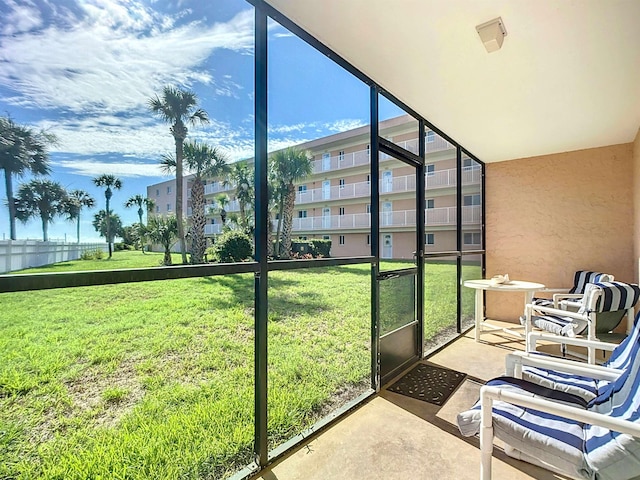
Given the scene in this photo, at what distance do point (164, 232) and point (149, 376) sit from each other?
0.91 meters

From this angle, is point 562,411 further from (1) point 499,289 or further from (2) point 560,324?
(1) point 499,289

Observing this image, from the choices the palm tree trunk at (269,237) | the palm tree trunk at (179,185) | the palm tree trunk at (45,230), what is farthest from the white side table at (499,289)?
the palm tree trunk at (45,230)

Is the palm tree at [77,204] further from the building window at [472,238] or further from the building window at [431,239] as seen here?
the building window at [472,238]

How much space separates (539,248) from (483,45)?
3.78m

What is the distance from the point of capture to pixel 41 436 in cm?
148

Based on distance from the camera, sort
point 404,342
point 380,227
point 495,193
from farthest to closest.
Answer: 1. point 495,193
2. point 404,342
3. point 380,227

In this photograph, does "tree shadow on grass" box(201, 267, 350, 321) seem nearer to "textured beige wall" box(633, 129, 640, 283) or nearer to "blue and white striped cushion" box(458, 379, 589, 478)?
"blue and white striped cushion" box(458, 379, 589, 478)

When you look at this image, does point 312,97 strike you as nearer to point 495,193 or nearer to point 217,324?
point 217,324

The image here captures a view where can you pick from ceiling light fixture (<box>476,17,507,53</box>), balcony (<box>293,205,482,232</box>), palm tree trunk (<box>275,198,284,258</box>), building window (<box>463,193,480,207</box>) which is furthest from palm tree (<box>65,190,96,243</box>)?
building window (<box>463,193,480,207</box>)

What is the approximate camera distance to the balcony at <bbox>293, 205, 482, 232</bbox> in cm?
239

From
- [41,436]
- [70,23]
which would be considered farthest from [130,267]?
[70,23]

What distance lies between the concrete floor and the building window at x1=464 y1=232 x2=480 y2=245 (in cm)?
256

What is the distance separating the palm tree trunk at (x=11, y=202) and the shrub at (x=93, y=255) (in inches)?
8.5

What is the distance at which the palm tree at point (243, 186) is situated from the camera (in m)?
1.96
